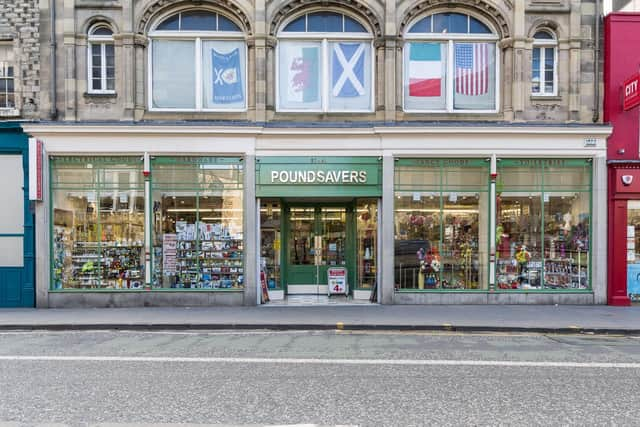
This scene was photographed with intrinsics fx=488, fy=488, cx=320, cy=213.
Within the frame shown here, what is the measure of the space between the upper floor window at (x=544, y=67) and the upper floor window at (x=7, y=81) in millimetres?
14364

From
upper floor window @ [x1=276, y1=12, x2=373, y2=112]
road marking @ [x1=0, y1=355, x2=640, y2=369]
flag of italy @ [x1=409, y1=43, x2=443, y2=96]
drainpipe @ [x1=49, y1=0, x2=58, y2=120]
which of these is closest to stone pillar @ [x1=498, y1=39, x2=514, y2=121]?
flag of italy @ [x1=409, y1=43, x2=443, y2=96]

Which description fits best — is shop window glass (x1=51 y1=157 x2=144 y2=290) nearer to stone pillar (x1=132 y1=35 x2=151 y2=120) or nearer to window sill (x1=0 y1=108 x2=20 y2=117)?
stone pillar (x1=132 y1=35 x2=151 y2=120)

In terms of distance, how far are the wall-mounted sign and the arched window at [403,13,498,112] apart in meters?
3.35

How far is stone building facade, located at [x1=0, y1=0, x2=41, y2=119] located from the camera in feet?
43.0

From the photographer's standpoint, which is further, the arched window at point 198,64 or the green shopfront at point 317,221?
the arched window at point 198,64

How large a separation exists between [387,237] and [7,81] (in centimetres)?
1122

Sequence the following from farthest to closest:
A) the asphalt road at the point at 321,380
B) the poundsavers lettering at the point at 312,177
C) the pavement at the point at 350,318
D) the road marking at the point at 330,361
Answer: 1. the poundsavers lettering at the point at 312,177
2. the pavement at the point at 350,318
3. the road marking at the point at 330,361
4. the asphalt road at the point at 321,380

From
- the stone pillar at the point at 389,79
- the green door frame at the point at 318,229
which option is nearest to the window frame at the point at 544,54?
the stone pillar at the point at 389,79

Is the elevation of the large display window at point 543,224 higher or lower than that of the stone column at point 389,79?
lower

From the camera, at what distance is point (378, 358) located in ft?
25.8

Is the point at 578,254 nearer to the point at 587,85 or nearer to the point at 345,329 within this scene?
the point at 587,85

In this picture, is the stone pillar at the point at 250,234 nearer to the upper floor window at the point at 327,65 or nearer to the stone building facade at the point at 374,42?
the stone building facade at the point at 374,42

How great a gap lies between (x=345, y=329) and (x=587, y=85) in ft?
31.7

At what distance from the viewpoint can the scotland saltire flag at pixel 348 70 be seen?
44.7 ft
